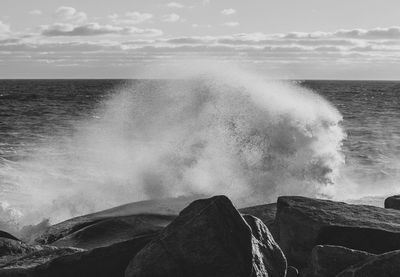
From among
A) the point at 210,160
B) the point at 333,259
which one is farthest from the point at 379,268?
the point at 210,160

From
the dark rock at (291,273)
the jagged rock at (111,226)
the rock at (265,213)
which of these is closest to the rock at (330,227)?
the dark rock at (291,273)

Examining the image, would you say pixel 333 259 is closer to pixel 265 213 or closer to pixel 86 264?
pixel 86 264

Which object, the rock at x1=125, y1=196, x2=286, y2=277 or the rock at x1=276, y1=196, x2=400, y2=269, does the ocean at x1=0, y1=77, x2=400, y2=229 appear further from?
the rock at x1=125, y1=196, x2=286, y2=277

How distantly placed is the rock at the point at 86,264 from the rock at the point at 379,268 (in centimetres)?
189

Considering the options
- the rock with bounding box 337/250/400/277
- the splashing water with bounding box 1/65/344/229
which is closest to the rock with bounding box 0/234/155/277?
the rock with bounding box 337/250/400/277

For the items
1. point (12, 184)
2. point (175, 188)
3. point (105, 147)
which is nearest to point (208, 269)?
point (175, 188)

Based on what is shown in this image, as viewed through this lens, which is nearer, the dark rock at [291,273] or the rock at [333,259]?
the rock at [333,259]

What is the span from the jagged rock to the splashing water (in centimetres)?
329

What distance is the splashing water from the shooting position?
14977 millimetres

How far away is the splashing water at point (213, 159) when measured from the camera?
1498 cm

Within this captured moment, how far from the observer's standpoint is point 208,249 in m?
5.19

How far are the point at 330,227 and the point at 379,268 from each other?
147 centimetres

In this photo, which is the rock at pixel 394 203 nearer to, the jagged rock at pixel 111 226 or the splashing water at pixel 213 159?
the jagged rock at pixel 111 226

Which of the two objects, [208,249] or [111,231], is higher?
[208,249]
